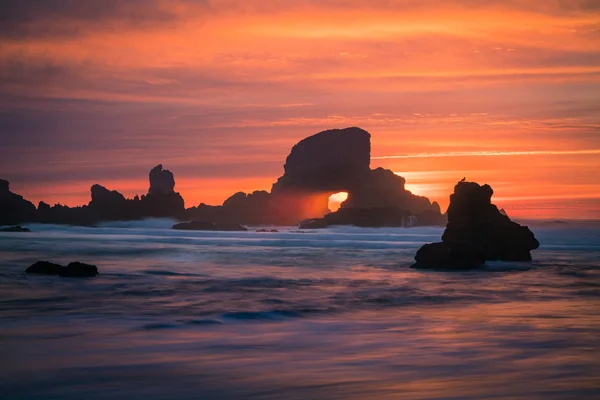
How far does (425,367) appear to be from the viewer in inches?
369

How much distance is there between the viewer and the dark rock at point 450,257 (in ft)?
91.0

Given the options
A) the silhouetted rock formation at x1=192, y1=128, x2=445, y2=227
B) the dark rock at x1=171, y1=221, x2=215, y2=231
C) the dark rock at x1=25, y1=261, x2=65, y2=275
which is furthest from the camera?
the silhouetted rock formation at x1=192, y1=128, x2=445, y2=227

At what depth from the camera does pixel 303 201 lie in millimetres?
118188

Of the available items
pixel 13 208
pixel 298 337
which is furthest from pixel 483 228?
pixel 13 208

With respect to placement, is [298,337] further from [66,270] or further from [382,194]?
[382,194]

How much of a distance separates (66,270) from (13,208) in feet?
248

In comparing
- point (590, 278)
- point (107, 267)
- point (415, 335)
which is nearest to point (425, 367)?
point (415, 335)

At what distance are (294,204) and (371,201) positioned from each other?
18.5 meters

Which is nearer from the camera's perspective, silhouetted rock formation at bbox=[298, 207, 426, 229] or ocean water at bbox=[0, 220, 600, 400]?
ocean water at bbox=[0, 220, 600, 400]

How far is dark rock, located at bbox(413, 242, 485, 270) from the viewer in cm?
2773

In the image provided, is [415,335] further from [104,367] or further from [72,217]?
[72,217]

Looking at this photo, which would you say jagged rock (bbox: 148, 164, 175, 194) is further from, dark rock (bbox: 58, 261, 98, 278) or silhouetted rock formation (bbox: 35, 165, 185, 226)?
dark rock (bbox: 58, 261, 98, 278)

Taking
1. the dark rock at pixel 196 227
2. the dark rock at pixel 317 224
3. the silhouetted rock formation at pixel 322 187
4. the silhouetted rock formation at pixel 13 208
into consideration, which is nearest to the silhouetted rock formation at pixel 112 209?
the silhouetted rock formation at pixel 13 208

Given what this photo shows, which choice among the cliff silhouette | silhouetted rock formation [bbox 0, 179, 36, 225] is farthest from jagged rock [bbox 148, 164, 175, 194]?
silhouetted rock formation [bbox 0, 179, 36, 225]
